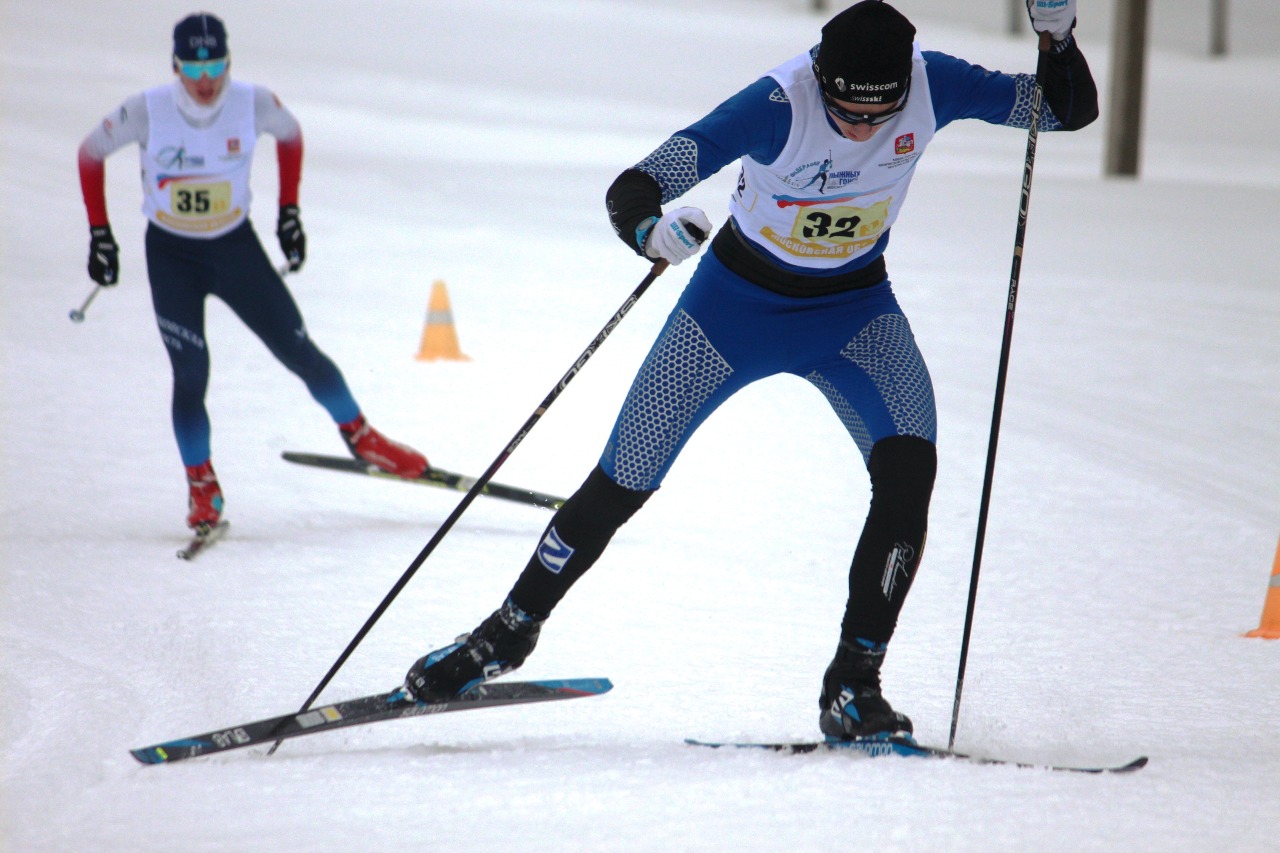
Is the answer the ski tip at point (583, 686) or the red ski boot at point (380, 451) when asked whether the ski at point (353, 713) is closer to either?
the ski tip at point (583, 686)

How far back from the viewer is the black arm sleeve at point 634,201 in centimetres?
243

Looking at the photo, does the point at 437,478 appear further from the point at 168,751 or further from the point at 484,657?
the point at 168,751

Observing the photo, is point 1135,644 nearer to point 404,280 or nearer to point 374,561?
point 374,561

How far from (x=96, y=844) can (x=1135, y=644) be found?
2.65 metres

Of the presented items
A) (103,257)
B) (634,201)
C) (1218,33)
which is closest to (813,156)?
(634,201)

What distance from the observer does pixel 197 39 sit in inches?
164

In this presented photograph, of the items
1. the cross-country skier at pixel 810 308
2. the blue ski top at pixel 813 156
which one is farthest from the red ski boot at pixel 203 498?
the blue ski top at pixel 813 156

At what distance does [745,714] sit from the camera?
289cm

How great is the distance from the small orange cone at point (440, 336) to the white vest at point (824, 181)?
4284 millimetres

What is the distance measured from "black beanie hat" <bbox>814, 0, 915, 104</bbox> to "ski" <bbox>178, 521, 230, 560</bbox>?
275 centimetres

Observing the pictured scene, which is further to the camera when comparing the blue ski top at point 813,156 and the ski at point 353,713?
the ski at point 353,713

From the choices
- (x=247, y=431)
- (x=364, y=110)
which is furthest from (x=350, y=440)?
(x=364, y=110)

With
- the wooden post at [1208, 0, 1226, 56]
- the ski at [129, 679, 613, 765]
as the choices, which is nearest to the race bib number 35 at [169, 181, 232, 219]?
the ski at [129, 679, 613, 765]

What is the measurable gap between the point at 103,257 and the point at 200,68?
0.77m
